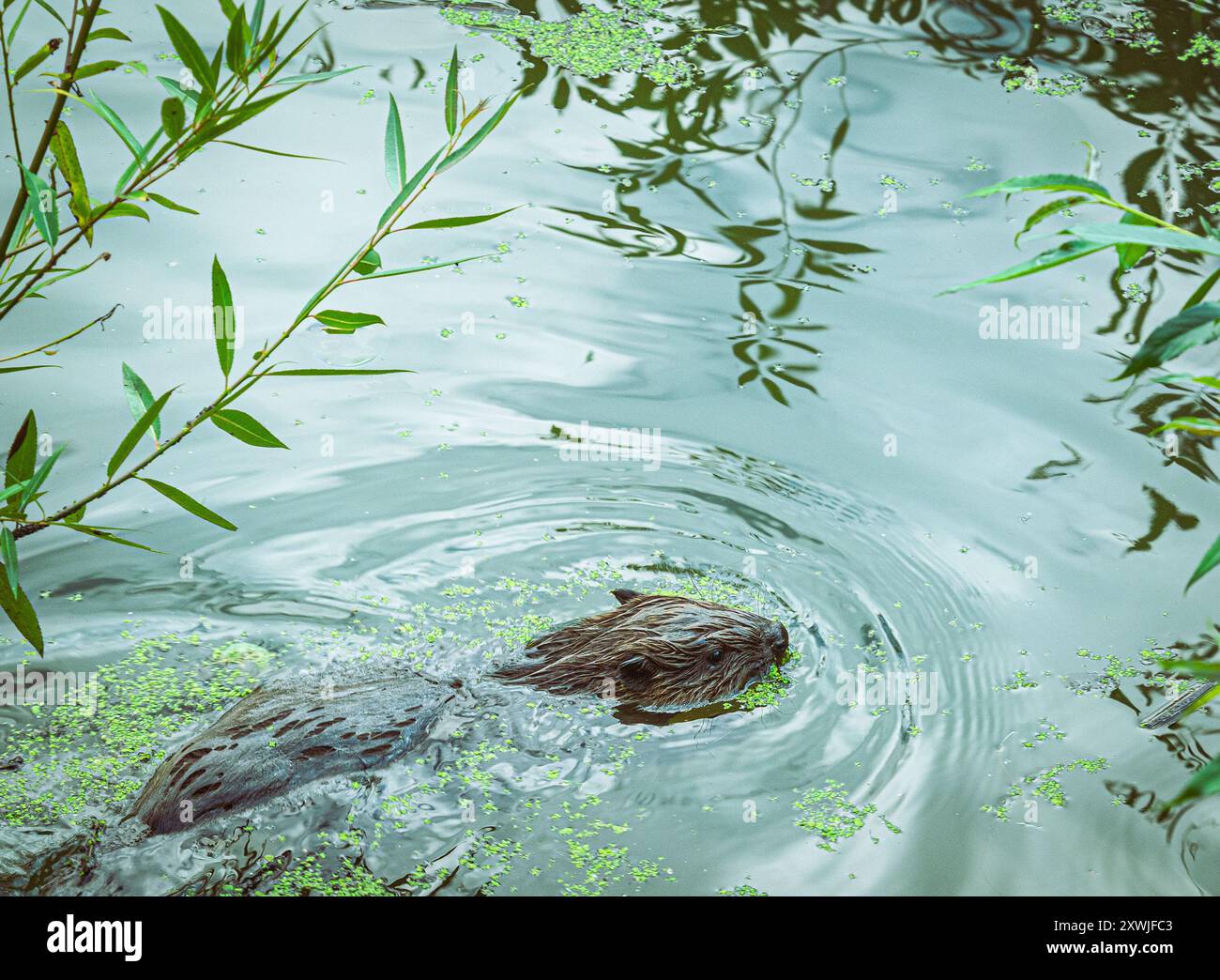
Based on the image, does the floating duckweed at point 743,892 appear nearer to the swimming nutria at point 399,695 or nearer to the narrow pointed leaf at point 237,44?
the swimming nutria at point 399,695

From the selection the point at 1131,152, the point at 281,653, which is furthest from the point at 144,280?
the point at 1131,152

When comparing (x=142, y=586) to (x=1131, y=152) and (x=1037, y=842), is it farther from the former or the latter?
(x=1131, y=152)

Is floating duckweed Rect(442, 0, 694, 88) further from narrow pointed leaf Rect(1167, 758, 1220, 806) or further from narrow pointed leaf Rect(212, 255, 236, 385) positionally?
narrow pointed leaf Rect(1167, 758, 1220, 806)

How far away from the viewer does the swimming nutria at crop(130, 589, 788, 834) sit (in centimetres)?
379

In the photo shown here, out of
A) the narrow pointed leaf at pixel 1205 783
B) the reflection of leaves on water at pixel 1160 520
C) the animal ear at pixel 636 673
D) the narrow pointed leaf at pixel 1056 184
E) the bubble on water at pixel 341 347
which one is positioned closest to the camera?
the narrow pointed leaf at pixel 1205 783

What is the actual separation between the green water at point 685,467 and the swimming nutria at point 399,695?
11 cm

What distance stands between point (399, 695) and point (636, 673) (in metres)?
0.91

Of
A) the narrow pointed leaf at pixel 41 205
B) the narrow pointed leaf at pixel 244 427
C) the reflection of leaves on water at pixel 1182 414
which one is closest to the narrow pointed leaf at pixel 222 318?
the narrow pointed leaf at pixel 244 427

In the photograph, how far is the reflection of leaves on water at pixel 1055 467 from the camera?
19.3 feet

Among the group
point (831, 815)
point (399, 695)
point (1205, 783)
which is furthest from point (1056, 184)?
point (399, 695)

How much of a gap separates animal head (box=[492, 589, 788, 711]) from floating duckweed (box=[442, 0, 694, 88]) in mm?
4675

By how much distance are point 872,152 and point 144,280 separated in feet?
14.8

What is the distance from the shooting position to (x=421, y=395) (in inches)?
242

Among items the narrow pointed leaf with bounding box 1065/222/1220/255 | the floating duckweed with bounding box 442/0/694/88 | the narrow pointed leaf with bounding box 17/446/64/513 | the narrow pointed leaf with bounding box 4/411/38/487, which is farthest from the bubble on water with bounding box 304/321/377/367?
A: the narrow pointed leaf with bounding box 1065/222/1220/255
